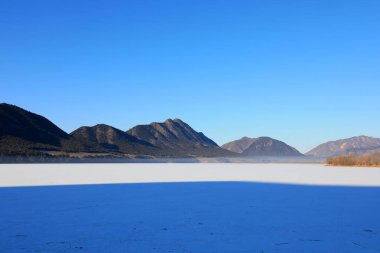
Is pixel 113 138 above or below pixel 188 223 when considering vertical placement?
above

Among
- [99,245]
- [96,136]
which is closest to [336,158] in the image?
[99,245]

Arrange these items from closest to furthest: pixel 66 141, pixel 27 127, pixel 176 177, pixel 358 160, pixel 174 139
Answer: pixel 176 177, pixel 358 160, pixel 27 127, pixel 66 141, pixel 174 139

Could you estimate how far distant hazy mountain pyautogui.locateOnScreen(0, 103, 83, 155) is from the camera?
3093 inches

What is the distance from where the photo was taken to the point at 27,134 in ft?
295

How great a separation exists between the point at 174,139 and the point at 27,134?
90926 millimetres

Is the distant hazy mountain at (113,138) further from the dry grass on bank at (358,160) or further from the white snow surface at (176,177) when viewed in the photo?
the white snow surface at (176,177)

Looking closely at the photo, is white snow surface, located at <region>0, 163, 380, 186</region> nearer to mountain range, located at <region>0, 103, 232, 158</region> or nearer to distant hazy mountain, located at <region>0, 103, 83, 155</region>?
mountain range, located at <region>0, 103, 232, 158</region>

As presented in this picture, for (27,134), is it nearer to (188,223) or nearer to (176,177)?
(176,177)

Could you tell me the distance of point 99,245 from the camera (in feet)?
19.0

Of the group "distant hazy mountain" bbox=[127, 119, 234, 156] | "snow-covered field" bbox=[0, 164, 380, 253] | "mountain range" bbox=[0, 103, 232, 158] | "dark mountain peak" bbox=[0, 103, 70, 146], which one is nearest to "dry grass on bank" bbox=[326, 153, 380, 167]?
"snow-covered field" bbox=[0, 164, 380, 253]

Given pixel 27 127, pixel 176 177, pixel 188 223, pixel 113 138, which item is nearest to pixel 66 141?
pixel 27 127

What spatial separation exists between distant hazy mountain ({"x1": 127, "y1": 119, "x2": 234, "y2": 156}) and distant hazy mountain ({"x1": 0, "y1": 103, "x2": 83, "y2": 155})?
5163 cm

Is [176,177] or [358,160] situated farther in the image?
[358,160]

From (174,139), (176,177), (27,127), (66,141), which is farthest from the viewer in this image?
(174,139)
